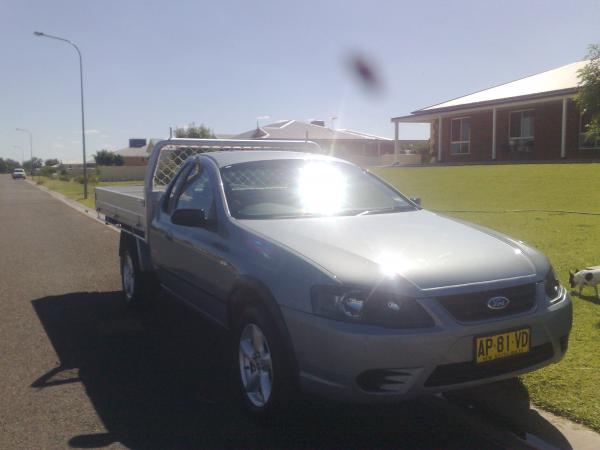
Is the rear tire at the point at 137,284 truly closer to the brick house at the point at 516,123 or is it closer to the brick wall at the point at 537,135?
the brick house at the point at 516,123

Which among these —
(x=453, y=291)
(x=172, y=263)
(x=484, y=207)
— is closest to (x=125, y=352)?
(x=172, y=263)

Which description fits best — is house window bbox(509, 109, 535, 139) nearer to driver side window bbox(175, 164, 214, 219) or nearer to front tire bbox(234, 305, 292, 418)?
driver side window bbox(175, 164, 214, 219)

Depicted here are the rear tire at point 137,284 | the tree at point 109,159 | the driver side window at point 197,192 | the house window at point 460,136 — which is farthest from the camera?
the tree at point 109,159

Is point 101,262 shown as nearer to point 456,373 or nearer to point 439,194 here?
point 456,373

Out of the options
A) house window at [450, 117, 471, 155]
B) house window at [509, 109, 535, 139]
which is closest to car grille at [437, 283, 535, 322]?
house window at [509, 109, 535, 139]

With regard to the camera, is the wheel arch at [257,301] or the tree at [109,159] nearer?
the wheel arch at [257,301]

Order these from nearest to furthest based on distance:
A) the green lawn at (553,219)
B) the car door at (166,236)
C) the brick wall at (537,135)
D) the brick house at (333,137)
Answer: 1. the green lawn at (553,219)
2. the car door at (166,236)
3. the brick wall at (537,135)
4. the brick house at (333,137)

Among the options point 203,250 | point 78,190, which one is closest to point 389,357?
point 203,250

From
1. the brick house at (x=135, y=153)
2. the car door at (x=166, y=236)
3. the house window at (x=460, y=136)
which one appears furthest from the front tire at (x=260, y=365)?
the brick house at (x=135, y=153)

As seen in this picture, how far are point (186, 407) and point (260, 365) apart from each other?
2.25ft

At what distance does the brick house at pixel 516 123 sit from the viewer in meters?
27.1

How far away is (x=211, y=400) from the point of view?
13.3ft

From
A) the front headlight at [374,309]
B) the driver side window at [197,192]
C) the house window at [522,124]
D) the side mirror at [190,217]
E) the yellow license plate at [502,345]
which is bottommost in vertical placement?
the yellow license plate at [502,345]

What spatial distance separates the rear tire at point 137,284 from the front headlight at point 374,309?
3.57m
